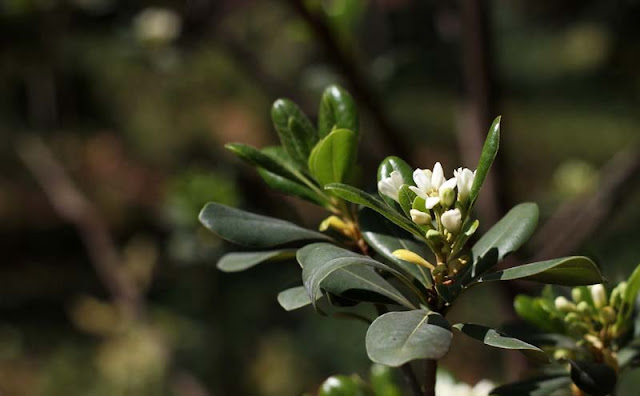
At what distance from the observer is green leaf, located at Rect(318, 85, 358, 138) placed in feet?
1.30

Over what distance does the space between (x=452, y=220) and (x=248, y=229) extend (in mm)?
109

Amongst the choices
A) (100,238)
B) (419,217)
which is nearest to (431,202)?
(419,217)

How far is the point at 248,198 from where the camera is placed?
1.27 meters

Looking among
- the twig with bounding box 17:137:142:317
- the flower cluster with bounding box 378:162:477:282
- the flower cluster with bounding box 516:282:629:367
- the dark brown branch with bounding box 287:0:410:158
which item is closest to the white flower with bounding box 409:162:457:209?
the flower cluster with bounding box 378:162:477:282

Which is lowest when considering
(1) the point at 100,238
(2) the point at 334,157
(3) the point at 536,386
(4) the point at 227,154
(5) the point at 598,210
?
(4) the point at 227,154

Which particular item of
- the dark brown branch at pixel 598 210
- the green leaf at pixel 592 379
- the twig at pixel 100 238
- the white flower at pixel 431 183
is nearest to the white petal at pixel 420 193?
the white flower at pixel 431 183

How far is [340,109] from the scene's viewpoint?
40 centimetres

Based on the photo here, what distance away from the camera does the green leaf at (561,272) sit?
0.30 meters

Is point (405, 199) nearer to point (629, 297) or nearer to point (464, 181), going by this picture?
point (464, 181)

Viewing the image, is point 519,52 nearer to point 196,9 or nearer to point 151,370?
point 151,370

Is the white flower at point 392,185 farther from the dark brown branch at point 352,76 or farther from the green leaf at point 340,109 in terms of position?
the dark brown branch at point 352,76

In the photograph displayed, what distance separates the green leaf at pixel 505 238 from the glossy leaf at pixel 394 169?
1.9 inches

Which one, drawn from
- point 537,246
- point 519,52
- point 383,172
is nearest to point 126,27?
point 537,246

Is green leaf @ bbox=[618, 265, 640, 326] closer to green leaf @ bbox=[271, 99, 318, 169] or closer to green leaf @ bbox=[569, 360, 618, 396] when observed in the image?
green leaf @ bbox=[569, 360, 618, 396]
